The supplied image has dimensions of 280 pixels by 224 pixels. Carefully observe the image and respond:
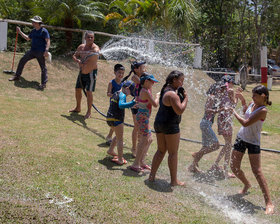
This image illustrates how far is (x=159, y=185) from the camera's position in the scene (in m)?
5.39

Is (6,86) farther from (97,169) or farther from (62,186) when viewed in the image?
(62,186)

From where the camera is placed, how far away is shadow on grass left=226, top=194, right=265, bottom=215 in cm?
502

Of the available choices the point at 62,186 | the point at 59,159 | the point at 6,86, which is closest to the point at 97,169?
the point at 59,159

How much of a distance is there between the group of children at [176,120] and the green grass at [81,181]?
350 mm

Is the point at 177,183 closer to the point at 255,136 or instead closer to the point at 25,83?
the point at 255,136

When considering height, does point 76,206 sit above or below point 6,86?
below

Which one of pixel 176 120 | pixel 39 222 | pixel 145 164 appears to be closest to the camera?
pixel 39 222

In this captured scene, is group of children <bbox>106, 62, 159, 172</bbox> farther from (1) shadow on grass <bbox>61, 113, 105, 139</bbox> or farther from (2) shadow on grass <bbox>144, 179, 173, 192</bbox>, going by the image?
(1) shadow on grass <bbox>61, 113, 105, 139</bbox>

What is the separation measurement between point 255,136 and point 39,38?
279 inches

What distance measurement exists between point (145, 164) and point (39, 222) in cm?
258

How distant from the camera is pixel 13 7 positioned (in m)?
17.2

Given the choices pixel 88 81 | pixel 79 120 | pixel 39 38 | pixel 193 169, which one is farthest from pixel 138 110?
pixel 39 38

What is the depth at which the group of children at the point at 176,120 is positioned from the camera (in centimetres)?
505

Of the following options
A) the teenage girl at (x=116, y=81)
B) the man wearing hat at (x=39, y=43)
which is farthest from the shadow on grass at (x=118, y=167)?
the man wearing hat at (x=39, y=43)
